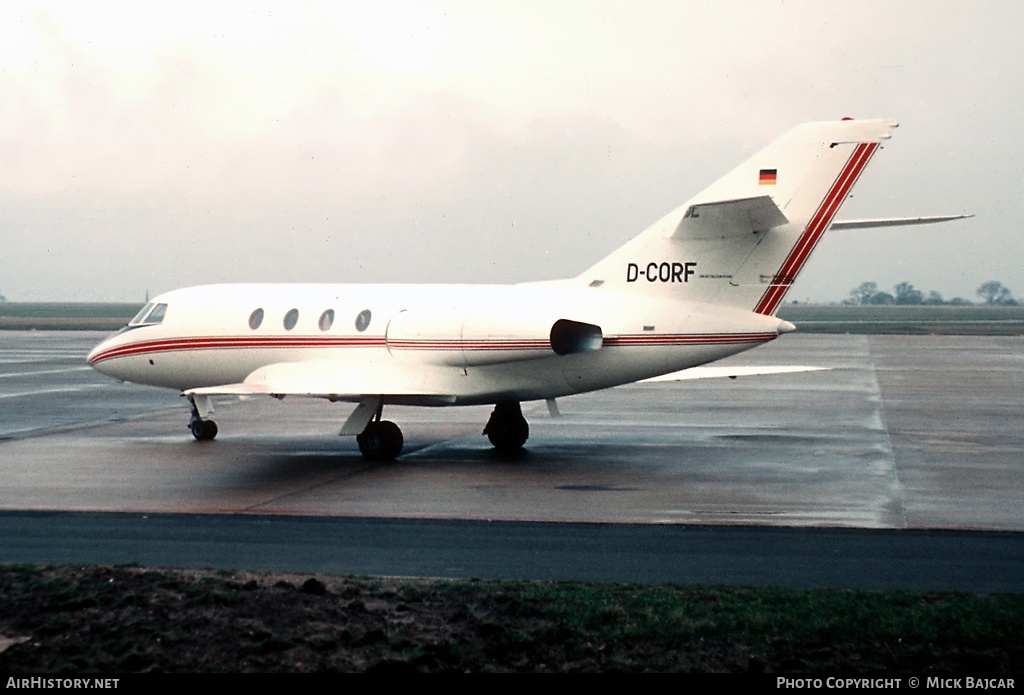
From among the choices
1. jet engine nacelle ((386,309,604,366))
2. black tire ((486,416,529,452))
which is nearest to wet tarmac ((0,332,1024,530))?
black tire ((486,416,529,452))

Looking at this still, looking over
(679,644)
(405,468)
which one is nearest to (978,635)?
(679,644)

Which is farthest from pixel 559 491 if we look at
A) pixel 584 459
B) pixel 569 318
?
pixel 584 459

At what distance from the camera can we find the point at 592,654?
7984mm

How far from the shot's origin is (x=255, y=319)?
21141 mm

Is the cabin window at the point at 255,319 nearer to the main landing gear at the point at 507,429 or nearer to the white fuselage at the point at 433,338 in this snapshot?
the white fuselage at the point at 433,338

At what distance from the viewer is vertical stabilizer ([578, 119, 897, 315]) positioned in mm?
17125

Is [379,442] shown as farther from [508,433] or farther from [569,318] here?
[569,318]

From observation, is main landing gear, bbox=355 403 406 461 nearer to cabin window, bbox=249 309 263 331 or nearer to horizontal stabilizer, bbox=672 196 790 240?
cabin window, bbox=249 309 263 331

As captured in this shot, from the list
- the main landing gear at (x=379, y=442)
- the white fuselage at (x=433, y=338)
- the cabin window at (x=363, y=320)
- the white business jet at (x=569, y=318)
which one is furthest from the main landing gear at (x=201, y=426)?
the main landing gear at (x=379, y=442)

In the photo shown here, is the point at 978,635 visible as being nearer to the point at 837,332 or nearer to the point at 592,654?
the point at 592,654

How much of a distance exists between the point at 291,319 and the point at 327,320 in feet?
2.41

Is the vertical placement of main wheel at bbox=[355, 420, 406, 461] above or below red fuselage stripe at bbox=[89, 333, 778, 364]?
below

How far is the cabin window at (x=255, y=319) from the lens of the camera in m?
21.1

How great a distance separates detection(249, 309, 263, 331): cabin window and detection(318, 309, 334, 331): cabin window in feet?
4.17
